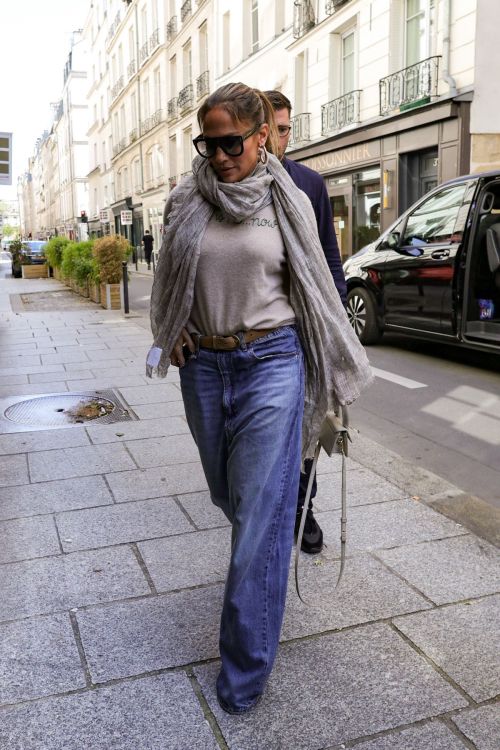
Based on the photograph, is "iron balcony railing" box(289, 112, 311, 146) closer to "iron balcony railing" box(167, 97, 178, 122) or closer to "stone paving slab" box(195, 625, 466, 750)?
"iron balcony railing" box(167, 97, 178, 122)

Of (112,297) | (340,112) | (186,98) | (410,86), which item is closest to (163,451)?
(112,297)

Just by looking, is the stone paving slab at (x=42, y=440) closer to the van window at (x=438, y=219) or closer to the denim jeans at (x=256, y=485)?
the denim jeans at (x=256, y=485)

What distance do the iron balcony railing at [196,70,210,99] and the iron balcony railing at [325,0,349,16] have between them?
11.3 metres

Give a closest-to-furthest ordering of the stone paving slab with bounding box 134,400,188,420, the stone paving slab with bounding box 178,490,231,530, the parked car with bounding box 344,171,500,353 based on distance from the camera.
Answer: the stone paving slab with bounding box 178,490,231,530 < the stone paving slab with bounding box 134,400,188,420 < the parked car with bounding box 344,171,500,353

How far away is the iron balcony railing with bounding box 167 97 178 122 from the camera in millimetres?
34594

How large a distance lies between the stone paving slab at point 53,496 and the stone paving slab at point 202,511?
433 millimetres

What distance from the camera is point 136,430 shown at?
219 inches

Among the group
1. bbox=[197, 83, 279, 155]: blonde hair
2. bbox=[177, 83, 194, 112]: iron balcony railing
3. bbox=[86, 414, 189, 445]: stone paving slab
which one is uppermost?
bbox=[177, 83, 194, 112]: iron balcony railing

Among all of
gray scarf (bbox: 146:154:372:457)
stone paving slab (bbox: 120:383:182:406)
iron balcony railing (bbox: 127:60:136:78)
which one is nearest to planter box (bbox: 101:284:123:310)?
stone paving slab (bbox: 120:383:182:406)

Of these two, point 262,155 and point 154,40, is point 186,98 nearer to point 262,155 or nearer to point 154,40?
point 154,40

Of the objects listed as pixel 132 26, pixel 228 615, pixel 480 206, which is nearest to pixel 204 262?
pixel 228 615

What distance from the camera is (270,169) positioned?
7.75 ft

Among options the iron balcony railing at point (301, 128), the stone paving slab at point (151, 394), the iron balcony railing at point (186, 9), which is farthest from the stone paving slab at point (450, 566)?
the iron balcony railing at point (186, 9)

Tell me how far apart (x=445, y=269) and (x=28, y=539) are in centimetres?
563
